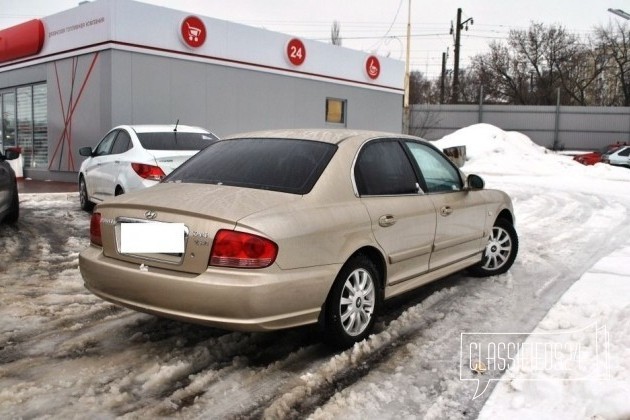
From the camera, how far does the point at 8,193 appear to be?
7688 millimetres

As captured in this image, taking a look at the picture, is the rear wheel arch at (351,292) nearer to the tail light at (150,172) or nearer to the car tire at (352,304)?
the car tire at (352,304)

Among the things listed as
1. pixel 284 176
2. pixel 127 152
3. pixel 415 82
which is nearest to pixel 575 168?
pixel 127 152

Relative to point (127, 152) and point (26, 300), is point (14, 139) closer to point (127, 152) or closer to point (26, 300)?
point (127, 152)

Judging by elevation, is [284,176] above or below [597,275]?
above

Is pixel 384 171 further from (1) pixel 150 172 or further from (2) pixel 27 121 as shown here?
(2) pixel 27 121

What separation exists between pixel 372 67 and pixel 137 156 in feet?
49.3

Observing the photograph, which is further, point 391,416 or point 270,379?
point 270,379

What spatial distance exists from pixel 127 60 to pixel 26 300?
10.2 m

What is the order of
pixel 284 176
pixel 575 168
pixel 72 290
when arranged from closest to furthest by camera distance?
pixel 284 176 → pixel 72 290 → pixel 575 168

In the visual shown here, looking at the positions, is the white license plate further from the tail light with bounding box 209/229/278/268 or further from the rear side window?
the rear side window

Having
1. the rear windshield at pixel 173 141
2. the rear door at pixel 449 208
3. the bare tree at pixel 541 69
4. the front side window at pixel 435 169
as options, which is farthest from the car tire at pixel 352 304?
the bare tree at pixel 541 69

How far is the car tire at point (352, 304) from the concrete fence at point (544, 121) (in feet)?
107

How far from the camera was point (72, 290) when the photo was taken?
16.8 ft

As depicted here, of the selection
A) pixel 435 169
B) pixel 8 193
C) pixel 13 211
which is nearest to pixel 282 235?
pixel 435 169
